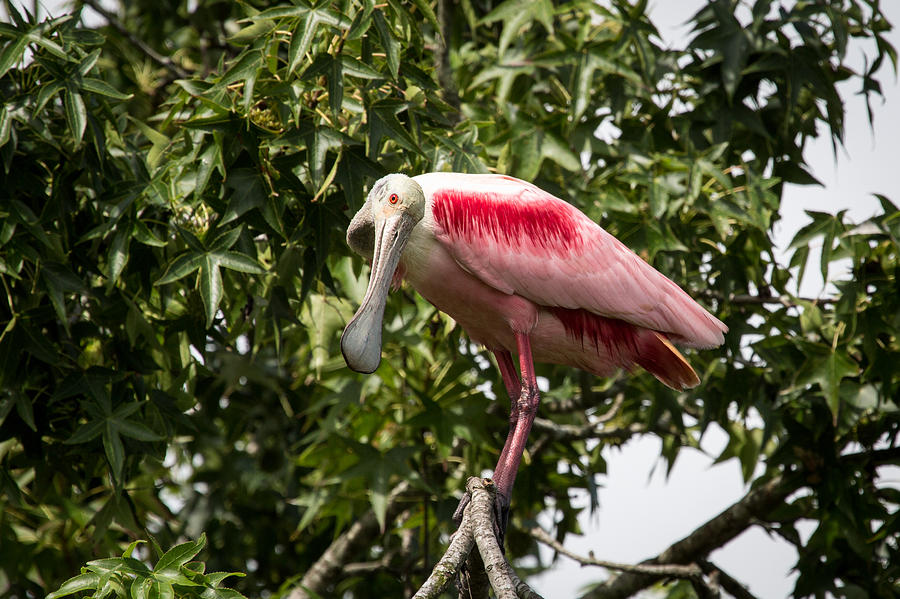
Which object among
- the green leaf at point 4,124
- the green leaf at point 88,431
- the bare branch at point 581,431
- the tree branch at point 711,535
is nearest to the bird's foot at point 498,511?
the green leaf at point 88,431

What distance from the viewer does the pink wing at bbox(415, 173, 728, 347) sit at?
334cm

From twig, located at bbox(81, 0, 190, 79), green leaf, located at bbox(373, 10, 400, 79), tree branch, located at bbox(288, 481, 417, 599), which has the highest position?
twig, located at bbox(81, 0, 190, 79)

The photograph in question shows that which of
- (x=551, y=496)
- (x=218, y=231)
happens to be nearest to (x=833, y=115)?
(x=551, y=496)

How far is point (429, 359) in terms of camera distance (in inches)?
199

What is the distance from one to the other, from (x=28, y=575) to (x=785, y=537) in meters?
3.85

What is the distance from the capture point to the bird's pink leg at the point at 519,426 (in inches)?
129

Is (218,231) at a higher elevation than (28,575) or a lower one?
higher

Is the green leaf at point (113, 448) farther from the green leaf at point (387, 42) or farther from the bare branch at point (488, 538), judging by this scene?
the green leaf at point (387, 42)

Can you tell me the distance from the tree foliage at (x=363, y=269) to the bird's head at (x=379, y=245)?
0.42m

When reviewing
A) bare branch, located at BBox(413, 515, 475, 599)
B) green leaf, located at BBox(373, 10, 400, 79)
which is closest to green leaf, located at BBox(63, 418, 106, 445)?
bare branch, located at BBox(413, 515, 475, 599)

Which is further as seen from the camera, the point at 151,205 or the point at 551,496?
the point at 551,496

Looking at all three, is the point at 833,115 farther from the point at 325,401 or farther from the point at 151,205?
the point at 151,205

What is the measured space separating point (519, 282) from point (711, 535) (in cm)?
251

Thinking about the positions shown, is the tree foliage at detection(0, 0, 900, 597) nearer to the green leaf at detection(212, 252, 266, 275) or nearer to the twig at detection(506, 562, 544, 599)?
the green leaf at detection(212, 252, 266, 275)
